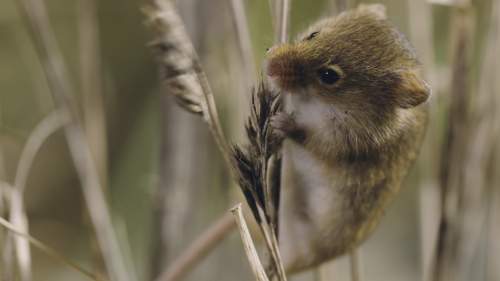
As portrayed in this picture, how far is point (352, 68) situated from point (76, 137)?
75cm

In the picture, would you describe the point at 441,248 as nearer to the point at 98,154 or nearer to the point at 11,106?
the point at 98,154

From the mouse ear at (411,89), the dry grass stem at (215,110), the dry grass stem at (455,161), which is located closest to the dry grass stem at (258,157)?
the dry grass stem at (215,110)

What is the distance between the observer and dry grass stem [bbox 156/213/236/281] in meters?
1.45

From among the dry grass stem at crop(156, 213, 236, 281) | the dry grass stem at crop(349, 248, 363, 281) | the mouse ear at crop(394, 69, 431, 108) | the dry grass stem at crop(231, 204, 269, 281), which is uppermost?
the mouse ear at crop(394, 69, 431, 108)

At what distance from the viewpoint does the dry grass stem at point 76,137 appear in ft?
5.38

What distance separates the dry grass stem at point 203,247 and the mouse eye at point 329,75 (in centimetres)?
35

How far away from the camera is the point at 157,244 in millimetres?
1950

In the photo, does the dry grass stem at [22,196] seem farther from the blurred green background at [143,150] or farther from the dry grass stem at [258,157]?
the dry grass stem at [258,157]

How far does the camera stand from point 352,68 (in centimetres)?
123

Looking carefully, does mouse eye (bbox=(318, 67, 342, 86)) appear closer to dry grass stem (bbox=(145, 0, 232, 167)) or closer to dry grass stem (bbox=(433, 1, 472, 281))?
dry grass stem (bbox=(145, 0, 232, 167))

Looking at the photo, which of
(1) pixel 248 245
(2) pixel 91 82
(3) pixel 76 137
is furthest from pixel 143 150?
(1) pixel 248 245

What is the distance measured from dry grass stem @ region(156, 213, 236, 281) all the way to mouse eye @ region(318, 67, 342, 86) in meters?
0.35

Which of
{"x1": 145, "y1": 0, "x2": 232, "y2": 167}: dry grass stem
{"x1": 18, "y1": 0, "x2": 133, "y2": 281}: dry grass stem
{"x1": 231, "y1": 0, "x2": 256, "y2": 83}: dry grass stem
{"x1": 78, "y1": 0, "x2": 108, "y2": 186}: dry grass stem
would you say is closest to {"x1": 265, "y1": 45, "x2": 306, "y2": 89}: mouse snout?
{"x1": 145, "y1": 0, "x2": 232, "y2": 167}: dry grass stem

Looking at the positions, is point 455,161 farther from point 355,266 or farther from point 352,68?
point 352,68
